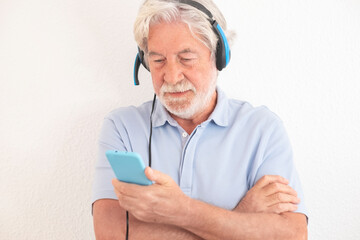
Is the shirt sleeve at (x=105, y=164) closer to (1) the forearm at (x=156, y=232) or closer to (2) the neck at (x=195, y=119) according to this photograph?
(1) the forearm at (x=156, y=232)

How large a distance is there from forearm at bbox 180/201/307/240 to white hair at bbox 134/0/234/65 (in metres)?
0.61

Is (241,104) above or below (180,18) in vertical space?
below

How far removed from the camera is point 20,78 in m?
1.84

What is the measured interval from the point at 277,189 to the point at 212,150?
287 mm

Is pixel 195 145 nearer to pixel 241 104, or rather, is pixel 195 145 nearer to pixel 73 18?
pixel 241 104

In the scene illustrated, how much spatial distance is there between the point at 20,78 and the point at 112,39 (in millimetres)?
474

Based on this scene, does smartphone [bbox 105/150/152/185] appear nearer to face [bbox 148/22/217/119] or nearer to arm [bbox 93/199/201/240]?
arm [bbox 93/199/201/240]

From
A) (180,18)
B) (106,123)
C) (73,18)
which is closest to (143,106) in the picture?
(106,123)

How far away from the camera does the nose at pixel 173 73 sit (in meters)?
1.44

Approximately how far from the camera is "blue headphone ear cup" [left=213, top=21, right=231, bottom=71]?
1.43 metres

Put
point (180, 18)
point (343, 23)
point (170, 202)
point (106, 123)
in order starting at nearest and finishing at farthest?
1. point (170, 202)
2. point (180, 18)
3. point (106, 123)
4. point (343, 23)

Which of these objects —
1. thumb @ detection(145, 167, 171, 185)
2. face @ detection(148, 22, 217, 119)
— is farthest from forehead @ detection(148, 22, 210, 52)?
thumb @ detection(145, 167, 171, 185)

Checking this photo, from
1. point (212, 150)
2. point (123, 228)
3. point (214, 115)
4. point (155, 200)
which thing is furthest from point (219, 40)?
point (123, 228)

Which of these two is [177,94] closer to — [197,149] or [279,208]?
[197,149]
